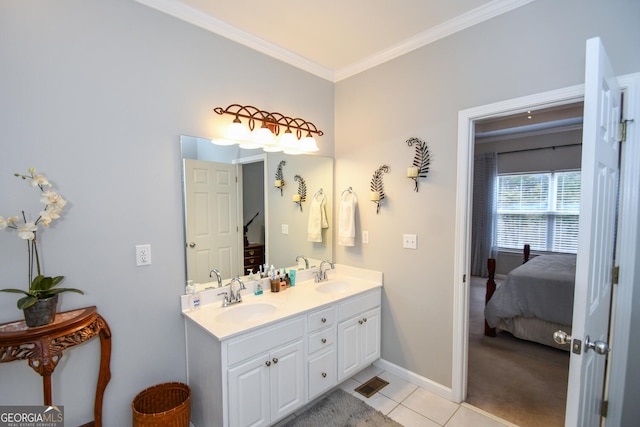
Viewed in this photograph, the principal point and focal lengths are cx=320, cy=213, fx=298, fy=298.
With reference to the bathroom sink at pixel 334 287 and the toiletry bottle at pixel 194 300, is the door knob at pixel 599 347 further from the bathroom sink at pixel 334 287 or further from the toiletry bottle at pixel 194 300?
the toiletry bottle at pixel 194 300

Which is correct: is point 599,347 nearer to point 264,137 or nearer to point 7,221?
point 264,137

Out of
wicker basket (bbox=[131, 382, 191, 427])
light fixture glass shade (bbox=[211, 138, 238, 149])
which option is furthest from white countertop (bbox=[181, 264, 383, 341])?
light fixture glass shade (bbox=[211, 138, 238, 149])

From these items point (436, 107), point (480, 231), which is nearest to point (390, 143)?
point (436, 107)

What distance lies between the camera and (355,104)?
2.76 metres

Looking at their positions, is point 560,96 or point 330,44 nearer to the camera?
point 560,96

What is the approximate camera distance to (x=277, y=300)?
85.0 inches

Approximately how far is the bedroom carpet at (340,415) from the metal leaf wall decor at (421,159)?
5.49 feet

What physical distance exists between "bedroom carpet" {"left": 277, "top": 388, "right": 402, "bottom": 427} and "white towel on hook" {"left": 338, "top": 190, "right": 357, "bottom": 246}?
125 centimetres

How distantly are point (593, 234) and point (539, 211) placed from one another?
5155 mm

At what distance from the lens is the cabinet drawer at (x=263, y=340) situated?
165cm

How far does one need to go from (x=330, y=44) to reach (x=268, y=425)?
2.72m

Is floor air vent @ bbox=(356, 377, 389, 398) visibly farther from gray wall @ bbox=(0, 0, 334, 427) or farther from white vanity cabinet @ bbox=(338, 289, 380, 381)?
gray wall @ bbox=(0, 0, 334, 427)

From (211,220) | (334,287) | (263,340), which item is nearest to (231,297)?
(263,340)

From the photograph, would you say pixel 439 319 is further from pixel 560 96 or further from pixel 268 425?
pixel 560 96
